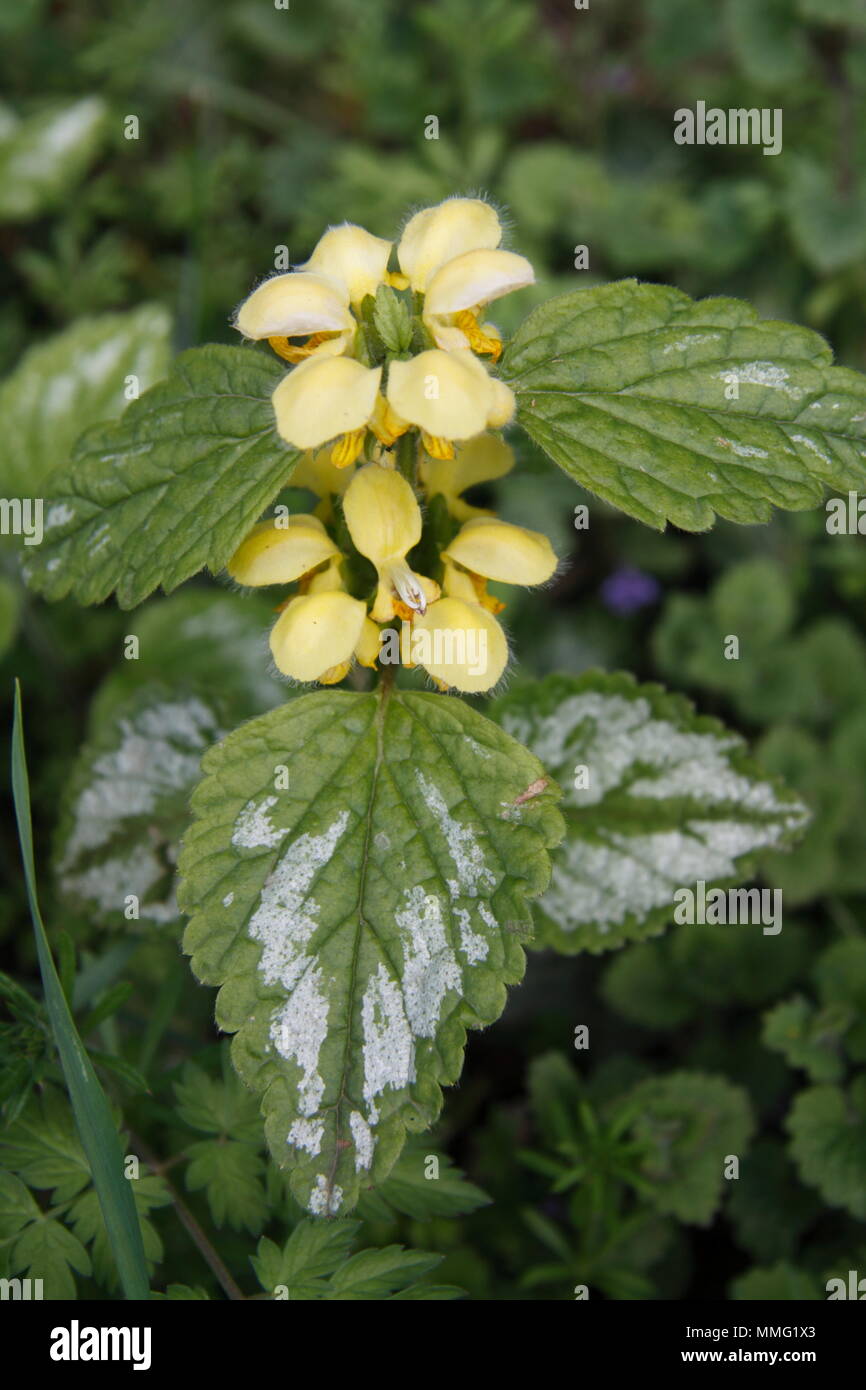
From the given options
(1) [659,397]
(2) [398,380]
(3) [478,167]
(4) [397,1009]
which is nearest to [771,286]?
(3) [478,167]

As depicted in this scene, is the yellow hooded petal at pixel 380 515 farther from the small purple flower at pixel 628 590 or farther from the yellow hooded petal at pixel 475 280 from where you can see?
the small purple flower at pixel 628 590

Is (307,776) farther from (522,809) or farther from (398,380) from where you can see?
(398,380)

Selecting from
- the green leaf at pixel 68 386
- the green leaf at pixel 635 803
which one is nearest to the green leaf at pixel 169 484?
the green leaf at pixel 635 803

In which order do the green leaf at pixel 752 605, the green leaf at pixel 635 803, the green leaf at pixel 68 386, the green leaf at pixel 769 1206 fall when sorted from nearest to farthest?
the green leaf at pixel 635 803 < the green leaf at pixel 769 1206 < the green leaf at pixel 68 386 < the green leaf at pixel 752 605

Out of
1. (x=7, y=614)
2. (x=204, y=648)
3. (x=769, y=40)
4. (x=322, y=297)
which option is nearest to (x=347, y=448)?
(x=322, y=297)

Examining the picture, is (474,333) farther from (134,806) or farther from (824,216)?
(824,216)

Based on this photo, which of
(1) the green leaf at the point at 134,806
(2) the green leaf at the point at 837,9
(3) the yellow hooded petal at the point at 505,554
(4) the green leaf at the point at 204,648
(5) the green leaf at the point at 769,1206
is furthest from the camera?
(2) the green leaf at the point at 837,9
